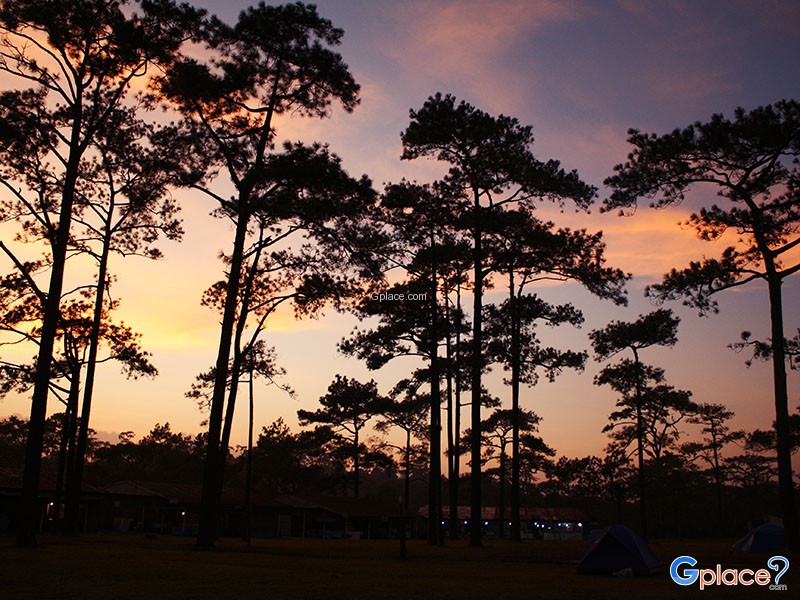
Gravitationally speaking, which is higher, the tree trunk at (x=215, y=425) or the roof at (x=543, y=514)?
the tree trunk at (x=215, y=425)

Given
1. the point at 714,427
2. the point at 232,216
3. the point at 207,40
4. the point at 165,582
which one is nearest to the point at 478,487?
the point at 232,216

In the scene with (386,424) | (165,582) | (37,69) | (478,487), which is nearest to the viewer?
(165,582)

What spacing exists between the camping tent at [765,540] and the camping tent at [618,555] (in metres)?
8.93

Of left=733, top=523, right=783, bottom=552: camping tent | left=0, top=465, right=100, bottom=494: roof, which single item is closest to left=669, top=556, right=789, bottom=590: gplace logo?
left=733, top=523, right=783, bottom=552: camping tent

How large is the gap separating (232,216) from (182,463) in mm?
61630

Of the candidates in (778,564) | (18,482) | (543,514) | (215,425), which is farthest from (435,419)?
(543,514)

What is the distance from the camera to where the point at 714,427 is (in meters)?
74.9

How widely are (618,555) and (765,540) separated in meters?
10.0

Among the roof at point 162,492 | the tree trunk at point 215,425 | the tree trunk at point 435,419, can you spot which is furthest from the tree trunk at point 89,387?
the roof at point 162,492

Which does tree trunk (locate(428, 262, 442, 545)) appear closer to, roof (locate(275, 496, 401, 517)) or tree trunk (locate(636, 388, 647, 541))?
tree trunk (locate(636, 388, 647, 541))

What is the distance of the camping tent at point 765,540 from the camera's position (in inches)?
832

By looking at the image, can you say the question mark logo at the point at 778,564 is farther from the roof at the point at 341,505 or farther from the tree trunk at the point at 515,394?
the roof at the point at 341,505

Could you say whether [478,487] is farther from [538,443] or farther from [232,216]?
[538,443]

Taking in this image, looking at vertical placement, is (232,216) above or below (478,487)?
above
